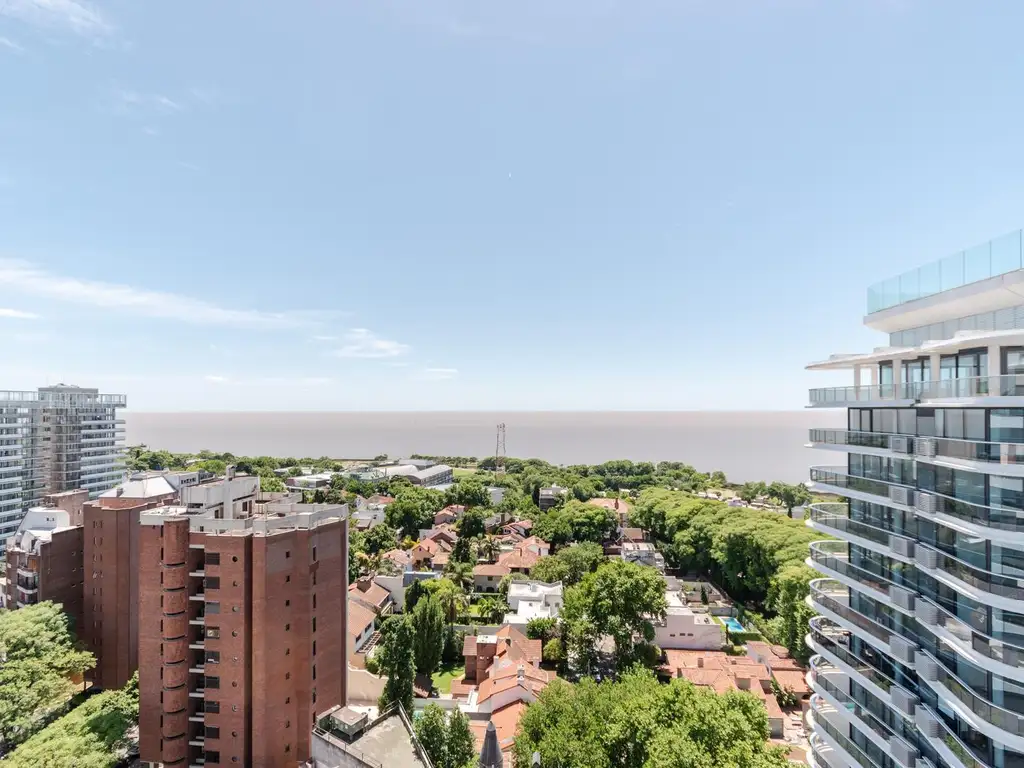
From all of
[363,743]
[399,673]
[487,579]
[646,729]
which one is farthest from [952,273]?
[487,579]

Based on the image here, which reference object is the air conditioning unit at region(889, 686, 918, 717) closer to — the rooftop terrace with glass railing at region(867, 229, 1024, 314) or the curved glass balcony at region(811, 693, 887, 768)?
the curved glass balcony at region(811, 693, 887, 768)

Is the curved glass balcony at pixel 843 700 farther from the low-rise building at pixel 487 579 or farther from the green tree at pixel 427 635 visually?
the low-rise building at pixel 487 579

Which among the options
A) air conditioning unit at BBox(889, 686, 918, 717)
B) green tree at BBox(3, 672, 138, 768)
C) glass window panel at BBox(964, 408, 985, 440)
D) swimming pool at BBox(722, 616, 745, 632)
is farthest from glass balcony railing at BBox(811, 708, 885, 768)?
green tree at BBox(3, 672, 138, 768)

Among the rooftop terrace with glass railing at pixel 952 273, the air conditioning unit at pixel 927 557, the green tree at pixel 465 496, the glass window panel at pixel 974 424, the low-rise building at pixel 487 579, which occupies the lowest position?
the low-rise building at pixel 487 579

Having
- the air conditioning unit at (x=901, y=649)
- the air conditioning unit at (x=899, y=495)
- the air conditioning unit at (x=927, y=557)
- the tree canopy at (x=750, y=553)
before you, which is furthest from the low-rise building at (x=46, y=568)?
the tree canopy at (x=750, y=553)

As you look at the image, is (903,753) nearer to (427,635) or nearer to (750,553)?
(427,635)

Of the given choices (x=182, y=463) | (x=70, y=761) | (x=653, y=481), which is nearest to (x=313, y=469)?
(x=182, y=463)

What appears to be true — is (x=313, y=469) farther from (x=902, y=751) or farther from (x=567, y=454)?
(x=902, y=751)
